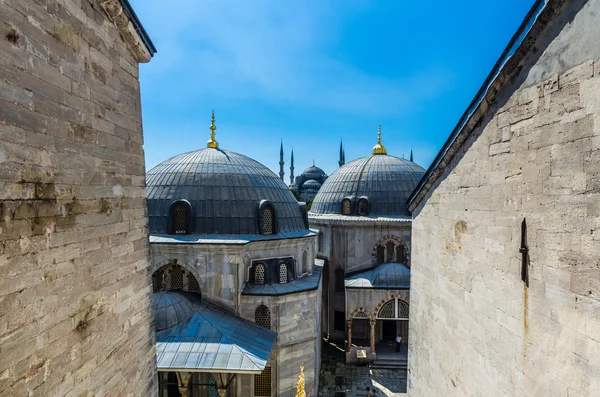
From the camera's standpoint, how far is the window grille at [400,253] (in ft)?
64.0

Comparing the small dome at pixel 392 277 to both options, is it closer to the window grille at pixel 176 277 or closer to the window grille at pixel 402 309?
the window grille at pixel 402 309

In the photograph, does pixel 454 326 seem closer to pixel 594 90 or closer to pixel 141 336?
pixel 594 90

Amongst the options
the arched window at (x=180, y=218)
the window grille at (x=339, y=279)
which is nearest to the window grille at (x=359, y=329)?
the window grille at (x=339, y=279)

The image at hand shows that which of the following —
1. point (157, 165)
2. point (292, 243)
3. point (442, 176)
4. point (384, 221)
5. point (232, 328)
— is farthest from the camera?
point (384, 221)

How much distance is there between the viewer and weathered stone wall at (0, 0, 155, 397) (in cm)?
329

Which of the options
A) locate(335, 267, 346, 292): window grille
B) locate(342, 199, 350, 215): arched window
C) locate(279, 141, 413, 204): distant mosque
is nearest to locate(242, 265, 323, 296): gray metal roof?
locate(335, 267, 346, 292): window grille

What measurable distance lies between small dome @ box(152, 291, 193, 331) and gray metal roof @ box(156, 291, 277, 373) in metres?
0.15

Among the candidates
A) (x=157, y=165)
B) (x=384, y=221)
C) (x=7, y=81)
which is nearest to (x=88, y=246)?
(x=7, y=81)

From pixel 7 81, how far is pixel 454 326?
272 inches

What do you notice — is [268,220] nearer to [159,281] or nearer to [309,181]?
[159,281]

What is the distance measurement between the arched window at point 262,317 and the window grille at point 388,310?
6.68 m

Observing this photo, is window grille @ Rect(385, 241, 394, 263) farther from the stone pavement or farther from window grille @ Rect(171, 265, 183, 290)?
window grille @ Rect(171, 265, 183, 290)

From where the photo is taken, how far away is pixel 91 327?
434cm

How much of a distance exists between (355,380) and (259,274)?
6884 millimetres
